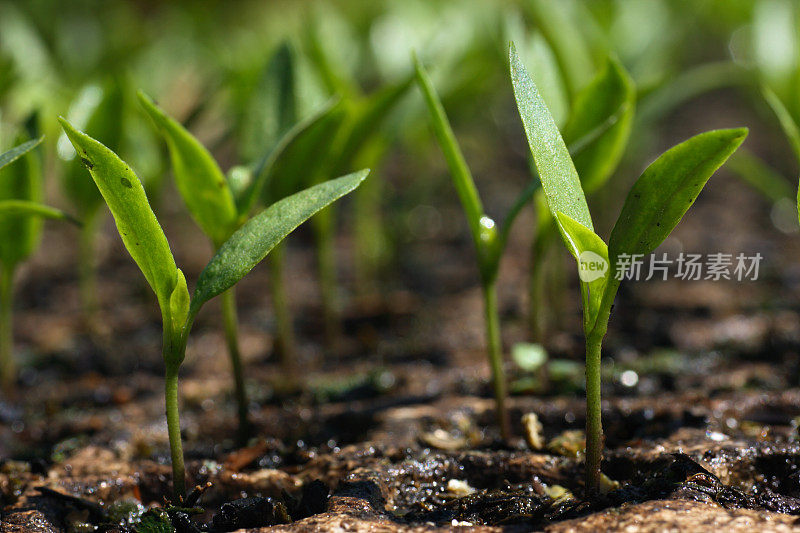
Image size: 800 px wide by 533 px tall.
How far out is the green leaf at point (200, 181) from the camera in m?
1.21

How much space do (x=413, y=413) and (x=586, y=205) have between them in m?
0.64

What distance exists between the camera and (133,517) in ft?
3.72

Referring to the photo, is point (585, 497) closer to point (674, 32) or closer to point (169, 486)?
point (169, 486)

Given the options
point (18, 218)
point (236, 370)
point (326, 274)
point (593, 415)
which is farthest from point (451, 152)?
point (18, 218)

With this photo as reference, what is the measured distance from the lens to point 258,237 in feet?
3.31

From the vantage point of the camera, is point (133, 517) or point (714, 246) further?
point (714, 246)

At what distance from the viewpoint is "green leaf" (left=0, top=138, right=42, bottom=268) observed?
138cm

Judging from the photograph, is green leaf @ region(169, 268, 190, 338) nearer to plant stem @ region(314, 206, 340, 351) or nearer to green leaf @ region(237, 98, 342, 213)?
green leaf @ region(237, 98, 342, 213)

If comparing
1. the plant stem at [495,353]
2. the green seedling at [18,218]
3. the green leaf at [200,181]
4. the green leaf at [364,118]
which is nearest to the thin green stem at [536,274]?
the plant stem at [495,353]

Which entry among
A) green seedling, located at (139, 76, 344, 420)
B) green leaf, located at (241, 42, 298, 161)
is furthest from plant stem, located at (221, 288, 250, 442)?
green leaf, located at (241, 42, 298, 161)

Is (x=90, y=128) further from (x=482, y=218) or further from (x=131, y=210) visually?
(x=482, y=218)

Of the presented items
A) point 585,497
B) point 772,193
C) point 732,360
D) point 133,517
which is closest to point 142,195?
point 133,517

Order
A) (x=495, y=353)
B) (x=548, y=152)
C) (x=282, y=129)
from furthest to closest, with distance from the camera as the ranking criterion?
(x=282, y=129) → (x=495, y=353) → (x=548, y=152)

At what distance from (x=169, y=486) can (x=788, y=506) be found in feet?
3.20
